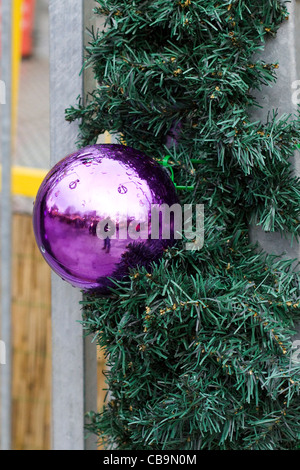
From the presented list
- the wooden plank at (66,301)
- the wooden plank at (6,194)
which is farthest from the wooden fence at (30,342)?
the wooden plank at (66,301)

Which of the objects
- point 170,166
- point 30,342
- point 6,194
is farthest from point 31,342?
point 170,166

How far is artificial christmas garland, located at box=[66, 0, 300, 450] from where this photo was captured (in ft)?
2.00

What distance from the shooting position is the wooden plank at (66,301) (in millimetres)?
826

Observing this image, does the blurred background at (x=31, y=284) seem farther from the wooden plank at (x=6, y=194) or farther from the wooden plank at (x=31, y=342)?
Answer: the wooden plank at (x=6, y=194)

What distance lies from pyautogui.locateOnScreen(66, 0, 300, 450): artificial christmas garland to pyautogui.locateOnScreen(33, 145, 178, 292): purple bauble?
0.08 feet

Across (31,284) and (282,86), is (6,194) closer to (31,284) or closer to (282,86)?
(31,284)

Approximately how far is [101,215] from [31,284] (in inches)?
40.0

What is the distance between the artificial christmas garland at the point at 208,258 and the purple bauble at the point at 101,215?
0.03m

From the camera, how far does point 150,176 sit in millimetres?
627
